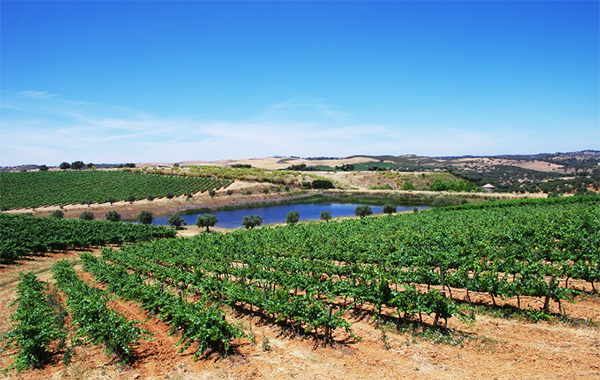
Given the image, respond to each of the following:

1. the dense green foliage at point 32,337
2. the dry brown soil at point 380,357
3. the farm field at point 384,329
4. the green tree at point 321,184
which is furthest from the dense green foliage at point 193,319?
the green tree at point 321,184

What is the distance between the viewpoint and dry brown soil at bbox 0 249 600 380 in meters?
8.80

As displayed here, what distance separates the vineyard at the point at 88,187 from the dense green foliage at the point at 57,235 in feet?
116

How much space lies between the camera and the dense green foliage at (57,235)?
26273 mm

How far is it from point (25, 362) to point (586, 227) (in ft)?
94.7

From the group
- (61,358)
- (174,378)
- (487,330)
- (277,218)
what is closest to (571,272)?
(487,330)

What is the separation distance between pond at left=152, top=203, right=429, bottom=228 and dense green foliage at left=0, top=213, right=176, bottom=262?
17198mm

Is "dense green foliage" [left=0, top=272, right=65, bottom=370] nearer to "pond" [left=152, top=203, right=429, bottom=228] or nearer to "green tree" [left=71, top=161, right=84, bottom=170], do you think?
"pond" [left=152, top=203, right=429, bottom=228]

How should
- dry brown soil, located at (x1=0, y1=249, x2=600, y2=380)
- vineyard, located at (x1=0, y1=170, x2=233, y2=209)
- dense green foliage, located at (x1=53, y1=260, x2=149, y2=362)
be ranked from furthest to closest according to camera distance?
1. vineyard, located at (x1=0, y1=170, x2=233, y2=209)
2. dense green foliage, located at (x1=53, y1=260, x2=149, y2=362)
3. dry brown soil, located at (x1=0, y1=249, x2=600, y2=380)

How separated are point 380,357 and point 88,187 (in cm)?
9307

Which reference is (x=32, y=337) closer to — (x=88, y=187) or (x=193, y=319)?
(x=193, y=319)

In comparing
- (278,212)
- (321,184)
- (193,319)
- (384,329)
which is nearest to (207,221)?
(278,212)

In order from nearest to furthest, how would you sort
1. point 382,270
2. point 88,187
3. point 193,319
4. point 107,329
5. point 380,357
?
point 380,357 → point 107,329 → point 193,319 → point 382,270 → point 88,187

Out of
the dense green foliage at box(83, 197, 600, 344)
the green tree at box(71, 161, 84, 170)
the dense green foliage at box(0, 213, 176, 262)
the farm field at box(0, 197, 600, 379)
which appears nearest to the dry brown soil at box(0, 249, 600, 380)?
the farm field at box(0, 197, 600, 379)

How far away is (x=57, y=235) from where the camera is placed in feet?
103
